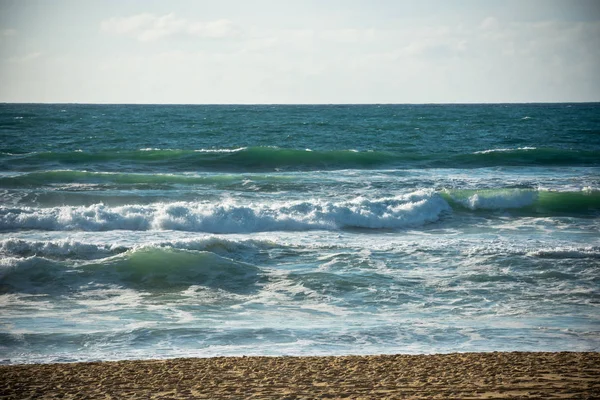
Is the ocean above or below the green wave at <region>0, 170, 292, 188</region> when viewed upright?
below

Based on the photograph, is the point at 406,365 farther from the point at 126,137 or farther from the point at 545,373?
the point at 126,137

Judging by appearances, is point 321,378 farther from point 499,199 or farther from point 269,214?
point 499,199

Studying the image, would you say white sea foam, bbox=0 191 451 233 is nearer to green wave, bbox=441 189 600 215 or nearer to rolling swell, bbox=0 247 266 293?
green wave, bbox=441 189 600 215

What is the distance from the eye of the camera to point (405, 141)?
35.7 meters

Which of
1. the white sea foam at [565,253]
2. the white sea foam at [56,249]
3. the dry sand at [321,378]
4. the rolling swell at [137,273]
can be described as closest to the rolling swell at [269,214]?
the white sea foam at [56,249]

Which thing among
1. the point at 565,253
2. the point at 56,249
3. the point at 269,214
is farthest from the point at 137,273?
the point at 565,253

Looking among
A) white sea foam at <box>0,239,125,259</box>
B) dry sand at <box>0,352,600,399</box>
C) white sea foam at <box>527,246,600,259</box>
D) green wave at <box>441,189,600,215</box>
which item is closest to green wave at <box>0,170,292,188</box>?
green wave at <box>441,189,600,215</box>

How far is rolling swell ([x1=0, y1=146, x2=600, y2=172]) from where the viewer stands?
86.3ft

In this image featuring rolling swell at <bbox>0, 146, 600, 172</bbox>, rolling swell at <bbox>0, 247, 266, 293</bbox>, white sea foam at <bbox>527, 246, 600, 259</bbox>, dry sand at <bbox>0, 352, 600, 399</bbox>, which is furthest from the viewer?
rolling swell at <bbox>0, 146, 600, 172</bbox>

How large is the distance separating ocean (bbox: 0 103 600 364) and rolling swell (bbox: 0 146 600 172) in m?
0.15

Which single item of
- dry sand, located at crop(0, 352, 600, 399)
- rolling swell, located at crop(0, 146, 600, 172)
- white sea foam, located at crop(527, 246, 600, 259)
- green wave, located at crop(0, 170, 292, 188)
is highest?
rolling swell, located at crop(0, 146, 600, 172)

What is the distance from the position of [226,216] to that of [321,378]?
1045 centimetres

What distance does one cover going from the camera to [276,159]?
28.4 meters

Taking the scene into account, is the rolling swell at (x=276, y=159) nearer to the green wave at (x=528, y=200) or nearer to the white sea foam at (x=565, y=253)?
the green wave at (x=528, y=200)
